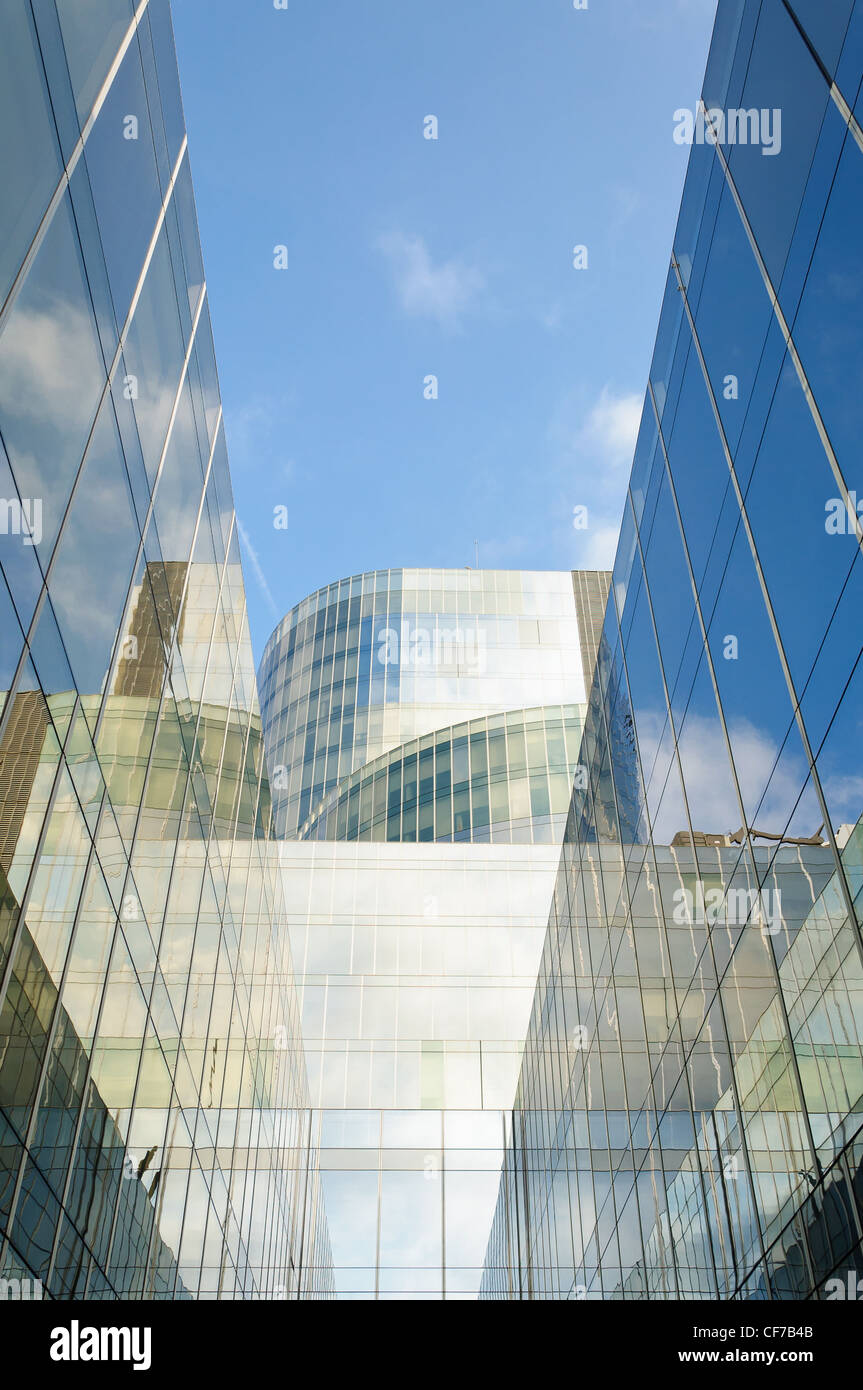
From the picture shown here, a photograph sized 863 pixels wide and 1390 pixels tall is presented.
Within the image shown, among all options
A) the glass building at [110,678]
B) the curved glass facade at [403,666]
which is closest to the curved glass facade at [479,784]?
the curved glass facade at [403,666]

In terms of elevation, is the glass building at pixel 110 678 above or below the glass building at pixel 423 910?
below

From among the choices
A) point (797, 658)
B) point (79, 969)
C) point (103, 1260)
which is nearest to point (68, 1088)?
point (79, 969)

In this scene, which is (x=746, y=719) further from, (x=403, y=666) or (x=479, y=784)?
(x=403, y=666)

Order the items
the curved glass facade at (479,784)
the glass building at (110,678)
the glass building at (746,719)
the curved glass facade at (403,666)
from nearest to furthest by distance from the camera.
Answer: the glass building at (110,678) < the glass building at (746,719) < the curved glass facade at (479,784) < the curved glass facade at (403,666)

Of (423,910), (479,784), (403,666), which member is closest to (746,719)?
(423,910)

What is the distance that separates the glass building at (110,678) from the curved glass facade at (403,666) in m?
59.1

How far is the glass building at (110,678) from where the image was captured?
10.6 metres

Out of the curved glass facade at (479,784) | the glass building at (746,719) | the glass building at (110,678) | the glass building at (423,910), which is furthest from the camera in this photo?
the curved glass facade at (479,784)

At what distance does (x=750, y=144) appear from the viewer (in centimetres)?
1488

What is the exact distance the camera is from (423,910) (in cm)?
A: 5388

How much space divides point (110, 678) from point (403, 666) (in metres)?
72.9

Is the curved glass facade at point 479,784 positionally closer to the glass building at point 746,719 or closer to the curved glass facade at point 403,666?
the curved glass facade at point 403,666

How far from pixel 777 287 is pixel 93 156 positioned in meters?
8.32
